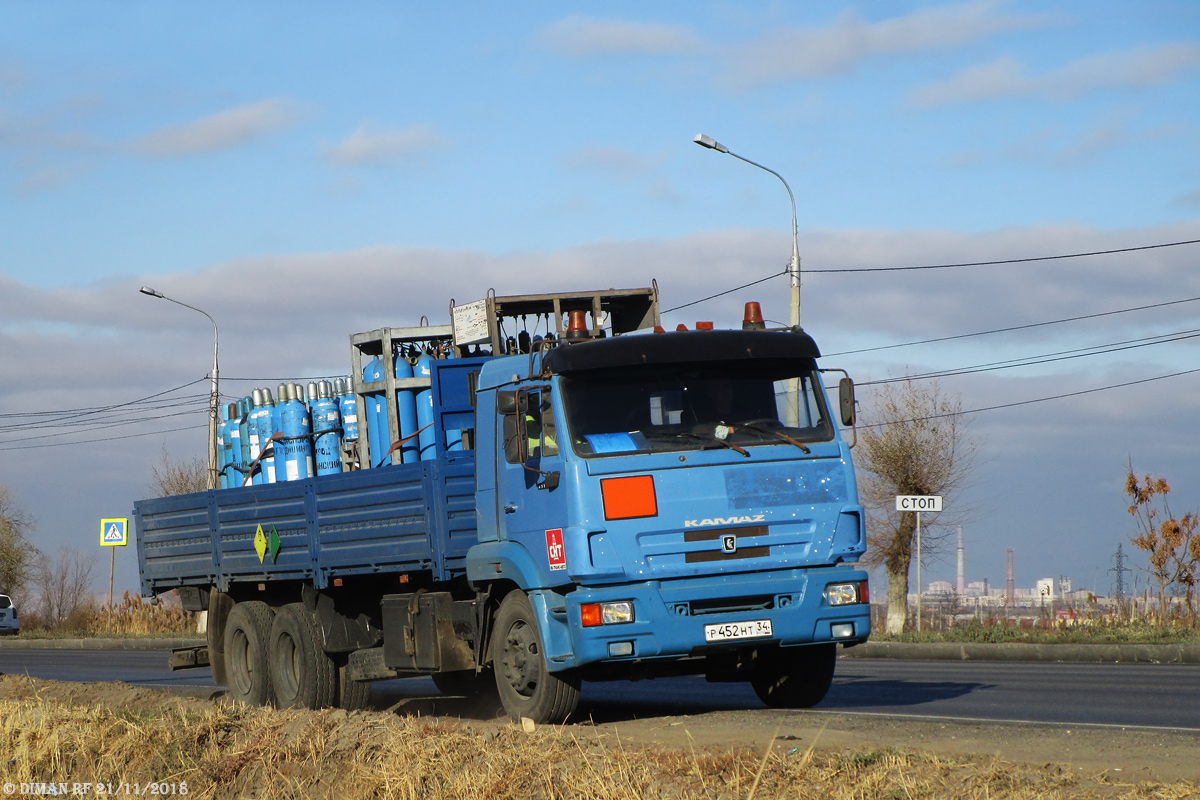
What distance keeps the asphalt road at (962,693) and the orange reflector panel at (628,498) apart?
232cm

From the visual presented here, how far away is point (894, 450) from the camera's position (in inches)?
1489

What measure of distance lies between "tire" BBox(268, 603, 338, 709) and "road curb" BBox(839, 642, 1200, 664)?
10631 millimetres

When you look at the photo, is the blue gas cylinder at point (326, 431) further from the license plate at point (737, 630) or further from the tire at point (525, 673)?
the license plate at point (737, 630)

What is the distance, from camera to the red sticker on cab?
9391mm

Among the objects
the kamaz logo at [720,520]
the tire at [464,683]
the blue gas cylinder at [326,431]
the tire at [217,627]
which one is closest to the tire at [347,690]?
the tire at [464,683]

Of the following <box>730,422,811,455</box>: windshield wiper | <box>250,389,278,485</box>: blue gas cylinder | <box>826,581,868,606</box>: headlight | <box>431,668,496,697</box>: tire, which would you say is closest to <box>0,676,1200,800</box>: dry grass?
<box>826,581,868,606</box>: headlight

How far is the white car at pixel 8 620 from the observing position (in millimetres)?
44844

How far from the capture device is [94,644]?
1395 inches

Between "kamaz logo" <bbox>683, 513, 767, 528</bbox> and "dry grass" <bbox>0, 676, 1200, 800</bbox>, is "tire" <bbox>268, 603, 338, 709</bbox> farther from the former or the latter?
"kamaz logo" <bbox>683, 513, 767, 528</bbox>

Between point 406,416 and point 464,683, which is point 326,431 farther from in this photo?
point 464,683

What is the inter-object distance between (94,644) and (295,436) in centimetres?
2489

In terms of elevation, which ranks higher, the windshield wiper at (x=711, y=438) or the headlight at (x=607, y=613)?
the windshield wiper at (x=711, y=438)

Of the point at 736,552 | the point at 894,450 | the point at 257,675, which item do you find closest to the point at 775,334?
the point at 736,552

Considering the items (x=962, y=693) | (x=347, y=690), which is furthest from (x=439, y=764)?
(x=962, y=693)
